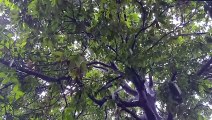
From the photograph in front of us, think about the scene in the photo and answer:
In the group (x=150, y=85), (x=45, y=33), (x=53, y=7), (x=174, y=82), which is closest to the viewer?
(x=53, y=7)

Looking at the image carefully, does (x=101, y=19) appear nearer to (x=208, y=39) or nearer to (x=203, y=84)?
(x=208, y=39)

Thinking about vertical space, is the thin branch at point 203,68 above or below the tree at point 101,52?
above

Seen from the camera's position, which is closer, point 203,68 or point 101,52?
point 101,52

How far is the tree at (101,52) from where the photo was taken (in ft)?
18.4

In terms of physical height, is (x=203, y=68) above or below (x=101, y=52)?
above

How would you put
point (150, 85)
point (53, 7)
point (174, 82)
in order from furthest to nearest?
point (150, 85), point (174, 82), point (53, 7)

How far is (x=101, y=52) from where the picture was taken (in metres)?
6.25

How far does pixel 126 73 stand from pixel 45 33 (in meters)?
1.93

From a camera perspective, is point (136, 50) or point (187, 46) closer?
point (136, 50)

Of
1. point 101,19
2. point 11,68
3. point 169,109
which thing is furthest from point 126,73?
point 11,68

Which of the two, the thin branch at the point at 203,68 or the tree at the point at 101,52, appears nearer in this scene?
the tree at the point at 101,52

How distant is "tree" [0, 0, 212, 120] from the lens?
5613mm

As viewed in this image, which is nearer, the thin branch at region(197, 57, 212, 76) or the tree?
the tree

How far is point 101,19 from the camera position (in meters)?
5.56
